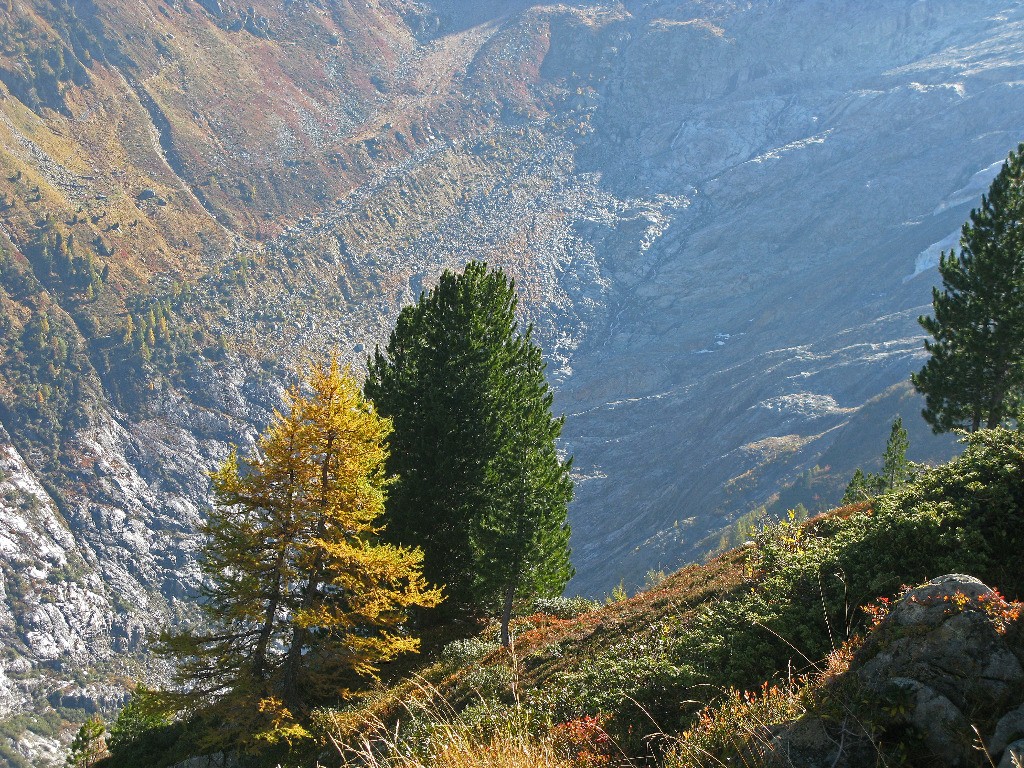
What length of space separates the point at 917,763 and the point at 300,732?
15.6m

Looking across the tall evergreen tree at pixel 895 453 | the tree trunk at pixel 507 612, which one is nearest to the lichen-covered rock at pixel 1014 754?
the tree trunk at pixel 507 612

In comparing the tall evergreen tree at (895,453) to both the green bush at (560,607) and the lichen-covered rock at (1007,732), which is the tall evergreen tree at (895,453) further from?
the lichen-covered rock at (1007,732)

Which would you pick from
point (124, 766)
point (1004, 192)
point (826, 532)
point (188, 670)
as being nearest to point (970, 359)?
point (1004, 192)

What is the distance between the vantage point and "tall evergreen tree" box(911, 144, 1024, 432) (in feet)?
79.0

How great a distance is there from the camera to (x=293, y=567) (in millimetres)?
18812

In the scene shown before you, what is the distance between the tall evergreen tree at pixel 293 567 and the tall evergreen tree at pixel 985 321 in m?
19.3

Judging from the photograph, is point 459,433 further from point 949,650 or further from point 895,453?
point 895,453

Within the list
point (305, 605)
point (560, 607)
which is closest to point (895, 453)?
point (560, 607)

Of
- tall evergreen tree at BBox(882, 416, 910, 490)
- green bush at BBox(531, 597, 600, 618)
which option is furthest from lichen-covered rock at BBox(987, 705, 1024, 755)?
tall evergreen tree at BBox(882, 416, 910, 490)

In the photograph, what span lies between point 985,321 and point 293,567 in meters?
24.2

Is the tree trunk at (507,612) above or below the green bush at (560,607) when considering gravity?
above

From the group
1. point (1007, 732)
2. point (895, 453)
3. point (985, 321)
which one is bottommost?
point (895, 453)

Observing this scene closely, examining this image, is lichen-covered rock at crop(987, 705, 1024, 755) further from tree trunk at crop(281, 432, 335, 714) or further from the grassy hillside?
tree trunk at crop(281, 432, 335, 714)

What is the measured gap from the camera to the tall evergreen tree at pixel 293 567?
60.5 feet
